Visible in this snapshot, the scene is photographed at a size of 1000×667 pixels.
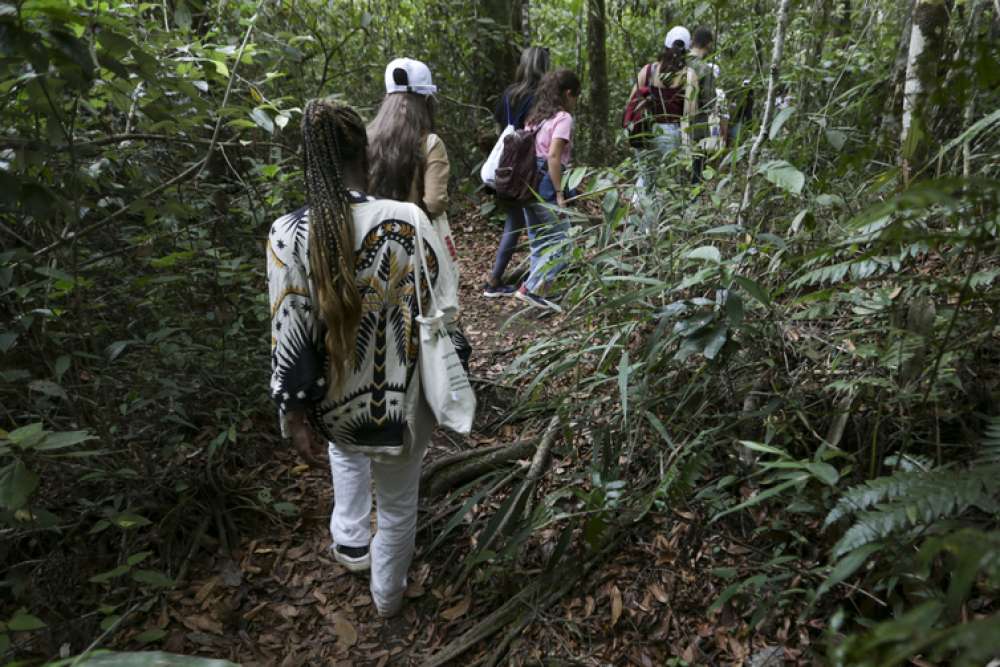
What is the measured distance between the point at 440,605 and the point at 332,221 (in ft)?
6.27

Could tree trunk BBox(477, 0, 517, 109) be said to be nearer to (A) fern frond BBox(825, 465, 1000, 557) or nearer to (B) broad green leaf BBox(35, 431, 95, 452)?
(B) broad green leaf BBox(35, 431, 95, 452)

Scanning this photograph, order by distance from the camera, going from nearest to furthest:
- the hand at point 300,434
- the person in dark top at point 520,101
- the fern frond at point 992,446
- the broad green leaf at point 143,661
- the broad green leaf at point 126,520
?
the broad green leaf at point 143,661 < the fern frond at point 992,446 < the hand at point 300,434 < the broad green leaf at point 126,520 < the person in dark top at point 520,101

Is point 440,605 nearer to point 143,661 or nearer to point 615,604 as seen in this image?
point 615,604

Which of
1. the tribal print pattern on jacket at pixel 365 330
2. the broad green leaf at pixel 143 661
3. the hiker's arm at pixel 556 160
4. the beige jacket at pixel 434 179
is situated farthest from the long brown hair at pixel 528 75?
the broad green leaf at pixel 143 661

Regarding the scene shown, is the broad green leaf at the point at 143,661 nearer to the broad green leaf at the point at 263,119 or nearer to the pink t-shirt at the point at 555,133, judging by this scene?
the broad green leaf at the point at 263,119

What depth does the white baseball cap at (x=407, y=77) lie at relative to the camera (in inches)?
150

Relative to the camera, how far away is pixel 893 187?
3076 millimetres

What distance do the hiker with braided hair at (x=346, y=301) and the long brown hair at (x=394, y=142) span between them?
137 centimetres

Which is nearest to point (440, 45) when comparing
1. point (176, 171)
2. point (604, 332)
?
point (176, 171)

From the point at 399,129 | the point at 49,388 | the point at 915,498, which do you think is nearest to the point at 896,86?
the point at 915,498

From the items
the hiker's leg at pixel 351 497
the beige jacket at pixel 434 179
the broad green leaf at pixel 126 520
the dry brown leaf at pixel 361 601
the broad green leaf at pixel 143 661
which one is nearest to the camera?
the broad green leaf at pixel 143 661

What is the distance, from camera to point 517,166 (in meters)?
5.31

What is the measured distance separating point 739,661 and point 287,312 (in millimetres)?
2053

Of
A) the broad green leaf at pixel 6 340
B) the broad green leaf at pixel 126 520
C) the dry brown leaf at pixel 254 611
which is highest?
the broad green leaf at pixel 6 340
